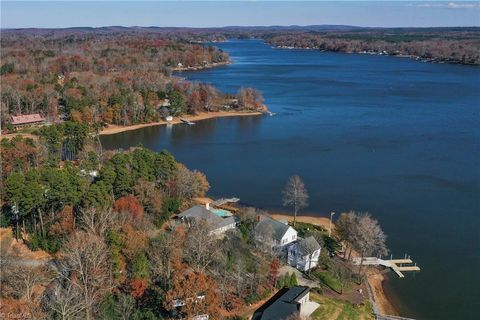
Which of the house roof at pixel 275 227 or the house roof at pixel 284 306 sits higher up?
the house roof at pixel 275 227

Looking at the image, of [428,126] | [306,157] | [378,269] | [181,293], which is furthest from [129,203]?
[428,126]

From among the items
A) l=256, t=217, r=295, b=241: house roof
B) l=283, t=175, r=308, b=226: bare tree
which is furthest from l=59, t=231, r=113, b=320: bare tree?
l=283, t=175, r=308, b=226: bare tree

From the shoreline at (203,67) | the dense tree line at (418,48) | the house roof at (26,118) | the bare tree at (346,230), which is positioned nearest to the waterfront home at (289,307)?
the bare tree at (346,230)

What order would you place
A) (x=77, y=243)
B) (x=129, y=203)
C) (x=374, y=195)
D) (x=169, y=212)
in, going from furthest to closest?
(x=374, y=195) < (x=169, y=212) < (x=129, y=203) < (x=77, y=243)

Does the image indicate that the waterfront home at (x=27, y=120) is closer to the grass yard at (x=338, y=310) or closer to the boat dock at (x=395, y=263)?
the boat dock at (x=395, y=263)

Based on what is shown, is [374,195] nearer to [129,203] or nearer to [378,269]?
[378,269]
